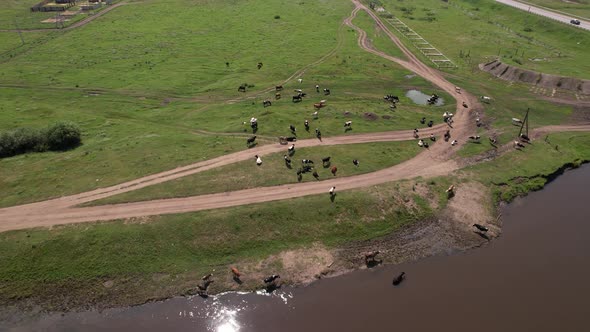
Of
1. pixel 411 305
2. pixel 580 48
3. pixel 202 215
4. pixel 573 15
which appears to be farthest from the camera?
pixel 573 15

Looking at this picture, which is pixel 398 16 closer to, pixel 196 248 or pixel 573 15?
pixel 573 15

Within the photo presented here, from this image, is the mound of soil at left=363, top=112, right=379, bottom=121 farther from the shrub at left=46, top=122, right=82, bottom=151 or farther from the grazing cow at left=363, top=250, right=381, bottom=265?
the shrub at left=46, top=122, right=82, bottom=151

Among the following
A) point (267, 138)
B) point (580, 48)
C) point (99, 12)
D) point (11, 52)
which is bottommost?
point (267, 138)

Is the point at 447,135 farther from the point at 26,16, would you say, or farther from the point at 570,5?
the point at 26,16

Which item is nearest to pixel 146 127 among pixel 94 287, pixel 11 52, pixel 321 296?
pixel 94 287

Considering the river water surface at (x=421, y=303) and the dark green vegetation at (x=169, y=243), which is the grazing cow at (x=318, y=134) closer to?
the dark green vegetation at (x=169, y=243)

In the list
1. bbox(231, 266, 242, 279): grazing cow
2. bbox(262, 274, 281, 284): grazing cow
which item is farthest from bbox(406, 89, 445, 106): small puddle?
bbox(231, 266, 242, 279): grazing cow

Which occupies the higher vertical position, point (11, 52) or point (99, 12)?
point (99, 12)

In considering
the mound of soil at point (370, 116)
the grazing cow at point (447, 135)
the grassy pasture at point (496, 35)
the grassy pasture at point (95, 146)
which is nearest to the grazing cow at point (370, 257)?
the grassy pasture at point (95, 146)
